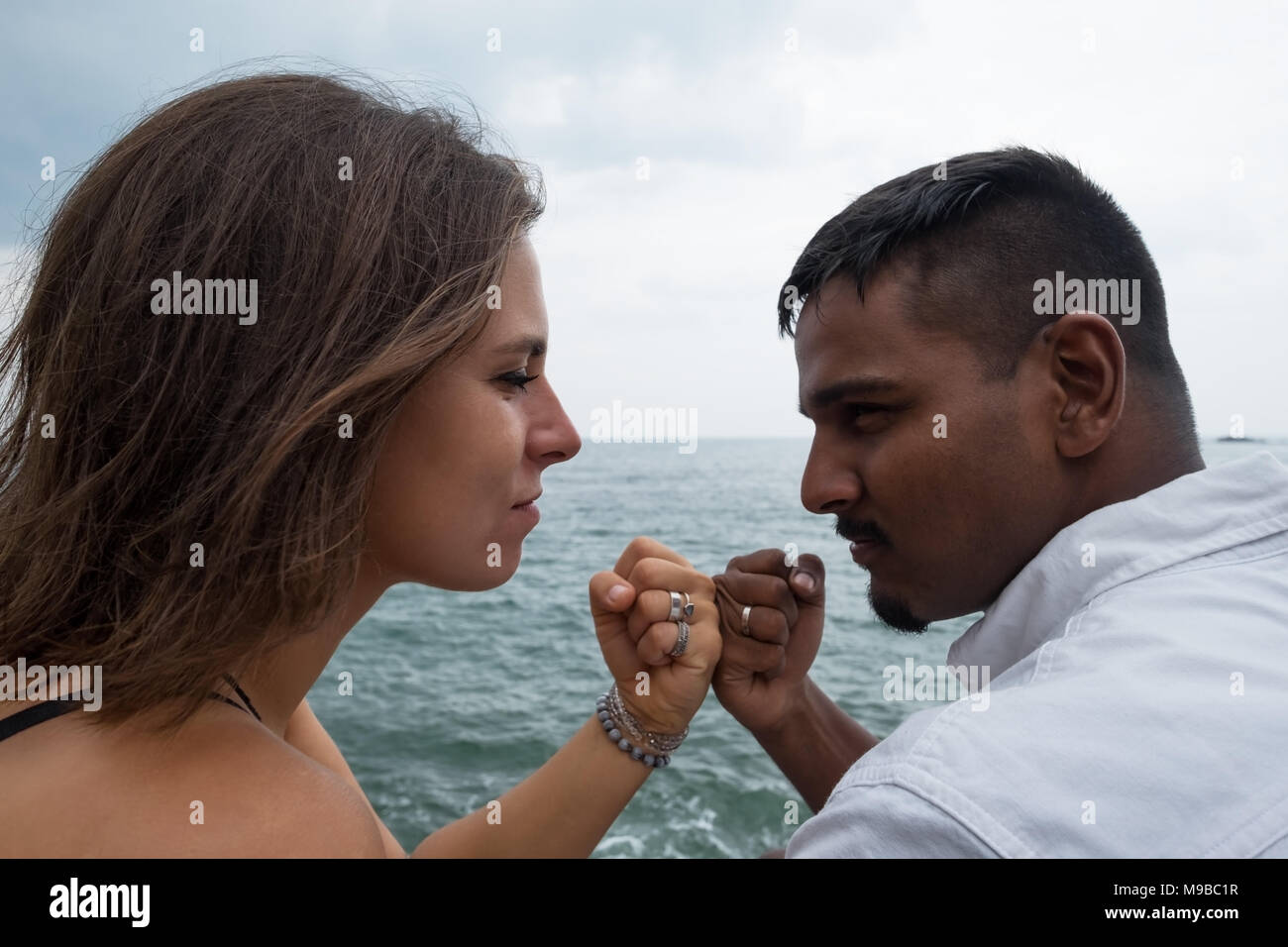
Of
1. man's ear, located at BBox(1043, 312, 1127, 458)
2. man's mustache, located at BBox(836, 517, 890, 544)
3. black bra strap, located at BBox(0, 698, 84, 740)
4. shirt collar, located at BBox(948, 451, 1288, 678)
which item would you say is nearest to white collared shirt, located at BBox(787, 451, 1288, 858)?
shirt collar, located at BBox(948, 451, 1288, 678)

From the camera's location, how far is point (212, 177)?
6.64 feet

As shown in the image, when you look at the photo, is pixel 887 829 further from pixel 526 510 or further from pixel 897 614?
pixel 526 510

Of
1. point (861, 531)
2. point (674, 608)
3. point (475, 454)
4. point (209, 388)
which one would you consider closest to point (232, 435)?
point (209, 388)

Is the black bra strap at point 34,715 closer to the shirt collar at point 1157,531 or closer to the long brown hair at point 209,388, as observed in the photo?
the long brown hair at point 209,388

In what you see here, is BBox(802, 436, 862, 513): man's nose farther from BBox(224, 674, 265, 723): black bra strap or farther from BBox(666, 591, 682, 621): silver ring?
BBox(224, 674, 265, 723): black bra strap

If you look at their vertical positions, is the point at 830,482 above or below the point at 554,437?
below

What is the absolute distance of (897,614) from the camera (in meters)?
2.62

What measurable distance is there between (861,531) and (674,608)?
2.07 feet

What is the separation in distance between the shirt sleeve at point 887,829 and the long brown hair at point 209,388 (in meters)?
1.17

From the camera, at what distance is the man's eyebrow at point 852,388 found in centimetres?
240

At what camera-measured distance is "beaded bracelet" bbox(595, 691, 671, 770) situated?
2.87 meters

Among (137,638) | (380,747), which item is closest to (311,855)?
(137,638)

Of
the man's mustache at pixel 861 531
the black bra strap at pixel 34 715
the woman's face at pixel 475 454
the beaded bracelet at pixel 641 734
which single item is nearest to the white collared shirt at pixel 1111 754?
the man's mustache at pixel 861 531
